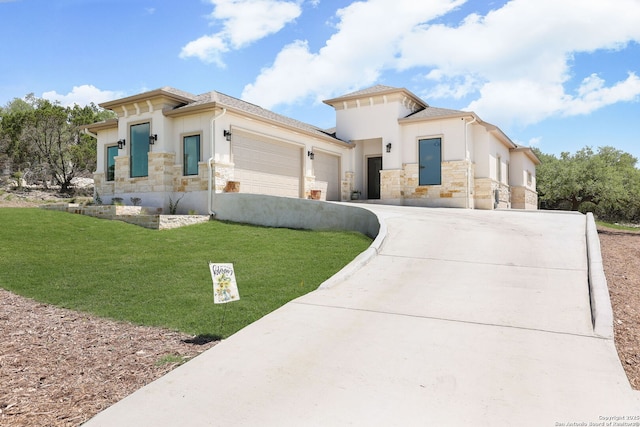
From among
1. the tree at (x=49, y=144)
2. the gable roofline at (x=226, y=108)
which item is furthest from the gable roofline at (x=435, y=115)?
the tree at (x=49, y=144)

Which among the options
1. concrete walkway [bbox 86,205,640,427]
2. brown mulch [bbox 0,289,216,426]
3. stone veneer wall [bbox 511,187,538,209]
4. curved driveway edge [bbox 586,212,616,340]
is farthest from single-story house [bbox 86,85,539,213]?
curved driveway edge [bbox 586,212,616,340]

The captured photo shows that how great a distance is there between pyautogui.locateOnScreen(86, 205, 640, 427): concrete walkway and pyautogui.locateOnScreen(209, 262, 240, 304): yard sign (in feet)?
1.59

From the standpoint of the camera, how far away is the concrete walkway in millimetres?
3020

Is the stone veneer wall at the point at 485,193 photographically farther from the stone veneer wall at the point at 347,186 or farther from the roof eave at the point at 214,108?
the roof eave at the point at 214,108

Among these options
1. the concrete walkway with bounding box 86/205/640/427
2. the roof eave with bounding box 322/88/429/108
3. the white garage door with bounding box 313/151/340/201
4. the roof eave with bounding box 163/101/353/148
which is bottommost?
the concrete walkway with bounding box 86/205/640/427

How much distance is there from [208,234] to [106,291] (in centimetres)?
536

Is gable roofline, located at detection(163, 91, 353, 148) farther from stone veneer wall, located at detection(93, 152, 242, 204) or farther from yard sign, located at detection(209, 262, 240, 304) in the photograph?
yard sign, located at detection(209, 262, 240, 304)

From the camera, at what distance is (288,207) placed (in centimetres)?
1334

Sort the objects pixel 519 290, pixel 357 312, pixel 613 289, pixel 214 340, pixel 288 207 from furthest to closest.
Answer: pixel 288 207
pixel 613 289
pixel 519 290
pixel 357 312
pixel 214 340

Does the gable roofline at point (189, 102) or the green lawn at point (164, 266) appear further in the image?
the gable roofline at point (189, 102)

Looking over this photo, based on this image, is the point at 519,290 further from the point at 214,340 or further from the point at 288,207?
the point at 288,207

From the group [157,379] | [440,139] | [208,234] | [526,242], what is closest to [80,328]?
[157,379]

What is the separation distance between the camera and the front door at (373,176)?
71.5 feet

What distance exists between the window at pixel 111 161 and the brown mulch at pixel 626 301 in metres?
18.3
